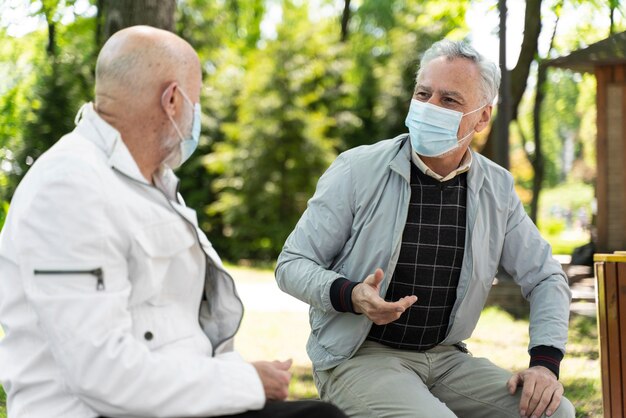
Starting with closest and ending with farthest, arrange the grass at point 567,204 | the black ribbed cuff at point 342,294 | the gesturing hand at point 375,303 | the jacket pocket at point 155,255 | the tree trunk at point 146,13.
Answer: the jacket pocket at point 155,255
the gesturing hand at point 375,303
the black ribbed cuff at point 342,294
the tree trunk at point 146,13
the grass at point 567,204

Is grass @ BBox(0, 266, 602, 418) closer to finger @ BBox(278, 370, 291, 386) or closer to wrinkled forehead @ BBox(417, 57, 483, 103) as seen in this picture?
wrinkled forehead @ BBox(417, 57, 483, 103)

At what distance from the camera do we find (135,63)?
2484mm

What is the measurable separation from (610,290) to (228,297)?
232cm

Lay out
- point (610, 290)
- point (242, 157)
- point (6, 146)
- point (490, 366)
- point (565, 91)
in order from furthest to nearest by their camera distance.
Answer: point (565, 91) → point (242, 157) → point (6, 146) → point (610, 290) → point (490, 366)

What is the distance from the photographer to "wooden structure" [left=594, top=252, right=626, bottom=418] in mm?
4422

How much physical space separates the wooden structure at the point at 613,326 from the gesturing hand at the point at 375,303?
1569 mm

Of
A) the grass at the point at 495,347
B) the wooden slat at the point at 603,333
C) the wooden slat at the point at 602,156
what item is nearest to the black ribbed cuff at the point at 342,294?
the wooden slat at the point at 603,333

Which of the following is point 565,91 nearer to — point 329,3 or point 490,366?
point 329,3

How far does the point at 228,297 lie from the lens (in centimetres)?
279

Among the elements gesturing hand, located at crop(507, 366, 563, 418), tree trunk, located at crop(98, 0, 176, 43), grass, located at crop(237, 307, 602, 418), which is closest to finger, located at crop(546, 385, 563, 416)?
gesturing hand, located at crop(507, 366, 563, 418)

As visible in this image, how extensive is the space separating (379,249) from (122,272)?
1474 millimetres

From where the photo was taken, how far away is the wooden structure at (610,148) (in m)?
14.2

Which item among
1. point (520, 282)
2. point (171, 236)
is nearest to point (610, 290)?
point (520, 282)

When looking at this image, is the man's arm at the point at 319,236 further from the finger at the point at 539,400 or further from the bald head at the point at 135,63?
the bald head at the point at 135,63
